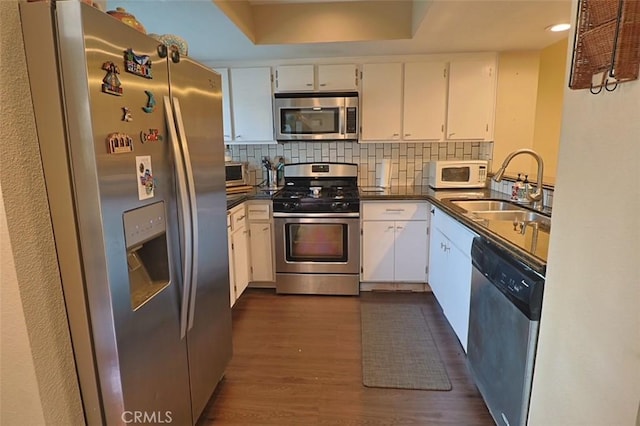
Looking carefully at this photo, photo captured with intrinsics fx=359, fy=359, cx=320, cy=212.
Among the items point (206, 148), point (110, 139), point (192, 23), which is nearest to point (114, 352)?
point (110, 139)

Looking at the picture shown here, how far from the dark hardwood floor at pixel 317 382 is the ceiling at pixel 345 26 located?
2185mm

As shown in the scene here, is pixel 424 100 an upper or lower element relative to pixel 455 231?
upper

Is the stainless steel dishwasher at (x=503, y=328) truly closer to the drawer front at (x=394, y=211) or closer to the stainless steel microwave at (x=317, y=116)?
the drawer front at (x=394, y=211)

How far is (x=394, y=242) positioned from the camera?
3.27 meters

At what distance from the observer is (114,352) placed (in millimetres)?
1131

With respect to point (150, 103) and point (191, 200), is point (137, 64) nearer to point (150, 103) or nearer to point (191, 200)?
point (150, 103)

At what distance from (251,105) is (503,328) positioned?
112 inches

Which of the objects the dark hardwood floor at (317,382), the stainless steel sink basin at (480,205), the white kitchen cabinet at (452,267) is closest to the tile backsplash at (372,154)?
the white kitchen cabinet at (452,267)

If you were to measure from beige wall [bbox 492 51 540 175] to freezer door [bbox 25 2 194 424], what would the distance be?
10.2ft

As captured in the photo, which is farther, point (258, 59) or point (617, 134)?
point (258, 59)

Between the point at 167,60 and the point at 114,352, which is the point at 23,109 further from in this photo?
the point at 114,352

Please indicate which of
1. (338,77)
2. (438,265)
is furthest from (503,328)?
(338,77)

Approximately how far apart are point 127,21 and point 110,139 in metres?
0.48

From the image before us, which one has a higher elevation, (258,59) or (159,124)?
(258,59)
